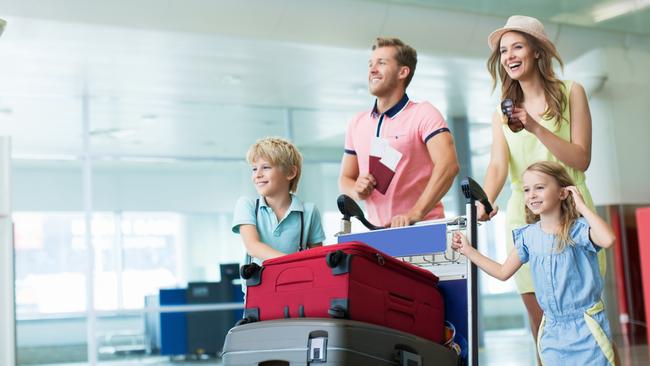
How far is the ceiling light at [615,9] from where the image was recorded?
25.4ft

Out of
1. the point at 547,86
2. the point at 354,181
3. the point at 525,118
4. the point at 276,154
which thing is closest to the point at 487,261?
the point at 525,118

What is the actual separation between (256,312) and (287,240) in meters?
0.48

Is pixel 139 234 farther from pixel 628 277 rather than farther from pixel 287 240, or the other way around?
Answer: pixel 287 240

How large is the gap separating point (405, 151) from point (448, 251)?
0.51 metres

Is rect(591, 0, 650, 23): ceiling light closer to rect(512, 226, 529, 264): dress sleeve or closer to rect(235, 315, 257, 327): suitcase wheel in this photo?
rect(512, 226, 529, 264): dress sleeve

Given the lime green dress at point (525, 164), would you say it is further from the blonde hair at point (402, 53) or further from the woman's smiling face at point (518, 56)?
the blonde hair at point (402, 53)

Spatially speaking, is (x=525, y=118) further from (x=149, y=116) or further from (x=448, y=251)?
(x=149, y=116)

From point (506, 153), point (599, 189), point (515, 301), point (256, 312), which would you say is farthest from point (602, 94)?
point (256, 312)

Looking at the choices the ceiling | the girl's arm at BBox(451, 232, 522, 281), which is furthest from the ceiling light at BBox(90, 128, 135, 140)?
the girl's arm at BBox(451, 232, 522, 281)

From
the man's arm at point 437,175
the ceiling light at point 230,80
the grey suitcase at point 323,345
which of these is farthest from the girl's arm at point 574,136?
the ceiling light at point 230,80

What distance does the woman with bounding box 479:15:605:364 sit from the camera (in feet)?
8.70

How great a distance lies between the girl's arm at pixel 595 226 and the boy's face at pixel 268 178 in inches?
36.4

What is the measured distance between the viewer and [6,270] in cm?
332

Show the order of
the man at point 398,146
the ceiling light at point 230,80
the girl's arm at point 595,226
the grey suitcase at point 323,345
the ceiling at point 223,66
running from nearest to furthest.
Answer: the grey suitcase at point 323,345 < the girl's arm at point 595,226 < the man at point 398,146 < the ceiling at point 223,66 < the ceiling light at point 230,80
